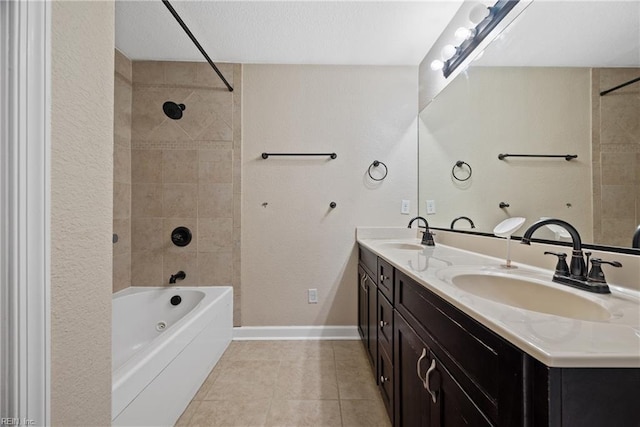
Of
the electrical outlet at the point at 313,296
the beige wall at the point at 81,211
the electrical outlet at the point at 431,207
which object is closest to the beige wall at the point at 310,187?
the electrical outlet at the point at 313,296

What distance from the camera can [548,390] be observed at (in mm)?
423

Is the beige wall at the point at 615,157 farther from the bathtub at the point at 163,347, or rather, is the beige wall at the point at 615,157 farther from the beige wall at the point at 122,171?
the beige wall at the point at 122,171

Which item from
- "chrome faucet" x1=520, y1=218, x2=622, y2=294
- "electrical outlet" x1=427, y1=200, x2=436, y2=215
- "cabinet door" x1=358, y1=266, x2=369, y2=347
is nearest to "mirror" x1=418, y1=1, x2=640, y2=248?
"chrome faucet" x1=520, y1=218, x2=622, y2=294

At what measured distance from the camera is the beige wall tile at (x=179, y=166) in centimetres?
237

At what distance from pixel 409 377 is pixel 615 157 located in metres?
1.01

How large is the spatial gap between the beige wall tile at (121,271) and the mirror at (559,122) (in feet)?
8.81

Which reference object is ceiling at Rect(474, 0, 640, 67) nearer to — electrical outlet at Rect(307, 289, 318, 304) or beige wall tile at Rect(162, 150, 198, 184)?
electrical outlet at Rect(307, 289, 318, 304)

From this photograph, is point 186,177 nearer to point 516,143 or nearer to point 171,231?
point 171,231

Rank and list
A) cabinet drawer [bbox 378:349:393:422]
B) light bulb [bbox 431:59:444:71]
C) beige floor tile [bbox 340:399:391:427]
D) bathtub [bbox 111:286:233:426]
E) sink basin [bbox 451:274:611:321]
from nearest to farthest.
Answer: sink basin [bbox 451:274:611:321]
bathtub [bbox 111:286:233:426]
cabinet drawer [bbox 378:349:393:422]
beige floor tile [bbox 340:399:391:427]
light bulb [bbox 431:59:444:71]

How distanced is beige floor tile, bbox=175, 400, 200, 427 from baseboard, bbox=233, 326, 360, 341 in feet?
2.57

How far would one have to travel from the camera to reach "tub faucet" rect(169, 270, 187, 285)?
2.33 meters

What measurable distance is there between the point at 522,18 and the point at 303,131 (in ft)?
5.25

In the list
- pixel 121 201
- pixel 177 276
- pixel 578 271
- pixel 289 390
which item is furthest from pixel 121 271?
pixel 578 271

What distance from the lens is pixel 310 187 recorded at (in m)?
2.40
